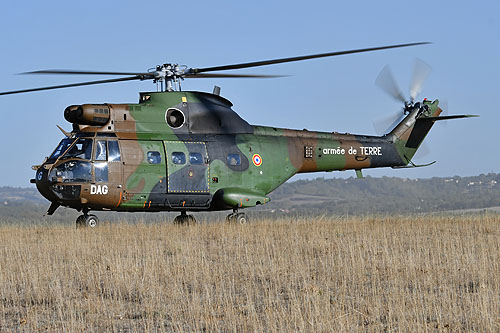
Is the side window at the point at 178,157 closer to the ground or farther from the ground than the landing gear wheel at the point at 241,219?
farther from the ground

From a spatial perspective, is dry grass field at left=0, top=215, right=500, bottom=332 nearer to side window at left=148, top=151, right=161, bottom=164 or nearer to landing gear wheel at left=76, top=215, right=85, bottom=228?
landing gear wheel at left=76, top=215, right=85, bottom=228

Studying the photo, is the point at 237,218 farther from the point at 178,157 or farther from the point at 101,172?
the point at 101,172

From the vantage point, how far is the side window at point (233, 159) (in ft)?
75.6

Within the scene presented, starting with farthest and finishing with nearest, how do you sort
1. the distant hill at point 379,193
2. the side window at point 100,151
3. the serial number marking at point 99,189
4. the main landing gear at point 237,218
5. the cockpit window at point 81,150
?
1. the distant hill at point 379,193
2. the main landing gear at point 237,218
3. the side window at point 100,151
4. the serial number marking at point 99,189
5. the cockpit window at point 81,150

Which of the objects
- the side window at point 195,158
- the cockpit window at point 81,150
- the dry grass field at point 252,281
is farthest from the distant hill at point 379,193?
the dry grass field at point 252,281

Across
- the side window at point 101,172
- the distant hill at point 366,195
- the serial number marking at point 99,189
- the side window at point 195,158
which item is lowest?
the serial number marking at point 99,189

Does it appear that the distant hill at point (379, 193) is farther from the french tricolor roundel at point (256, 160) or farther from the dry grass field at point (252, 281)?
the dry grass field at point (252, 281)

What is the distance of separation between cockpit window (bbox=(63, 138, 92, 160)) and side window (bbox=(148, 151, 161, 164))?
1.83 meters

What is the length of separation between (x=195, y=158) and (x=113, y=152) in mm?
2635

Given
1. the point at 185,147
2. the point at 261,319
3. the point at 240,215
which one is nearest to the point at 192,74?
the point at 185,147

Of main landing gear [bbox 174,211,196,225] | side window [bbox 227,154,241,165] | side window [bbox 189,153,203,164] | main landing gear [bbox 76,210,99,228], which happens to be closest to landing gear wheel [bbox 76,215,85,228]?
main landing gear [bbox 76,210,99,228]

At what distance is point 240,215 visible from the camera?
23453 mm

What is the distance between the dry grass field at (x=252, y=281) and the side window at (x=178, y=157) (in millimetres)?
3025

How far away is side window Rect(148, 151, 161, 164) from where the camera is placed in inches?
843
